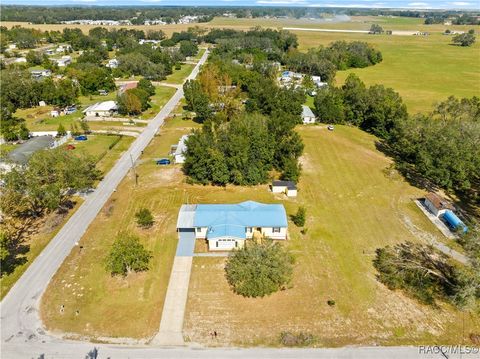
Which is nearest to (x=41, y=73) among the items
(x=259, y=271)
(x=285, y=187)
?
(x=285, y=187)

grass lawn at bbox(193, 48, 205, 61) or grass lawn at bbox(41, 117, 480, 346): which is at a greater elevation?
grass lawn at bbox(41, 117, 480, 346)

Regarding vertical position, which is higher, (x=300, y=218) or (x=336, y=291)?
(x=300, y=218)

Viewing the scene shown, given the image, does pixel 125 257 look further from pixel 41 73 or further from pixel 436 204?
pixel 41 73

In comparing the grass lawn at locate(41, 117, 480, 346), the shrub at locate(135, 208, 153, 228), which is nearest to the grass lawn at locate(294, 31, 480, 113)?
the grass lawn at locate(41, 117, 480, 346)

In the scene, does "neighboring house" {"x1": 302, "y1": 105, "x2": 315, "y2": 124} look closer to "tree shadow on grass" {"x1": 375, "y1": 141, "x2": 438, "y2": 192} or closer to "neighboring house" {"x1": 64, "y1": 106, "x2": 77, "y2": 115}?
"tree shadow on grass" {"x1": 375, "y1": 141, "x2": 438, "y2": 192}

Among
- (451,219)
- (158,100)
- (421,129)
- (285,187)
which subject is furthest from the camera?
(158,100)

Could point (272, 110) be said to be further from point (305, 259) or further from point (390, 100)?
point (305, 259)

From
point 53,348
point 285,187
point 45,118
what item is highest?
point 53,348
